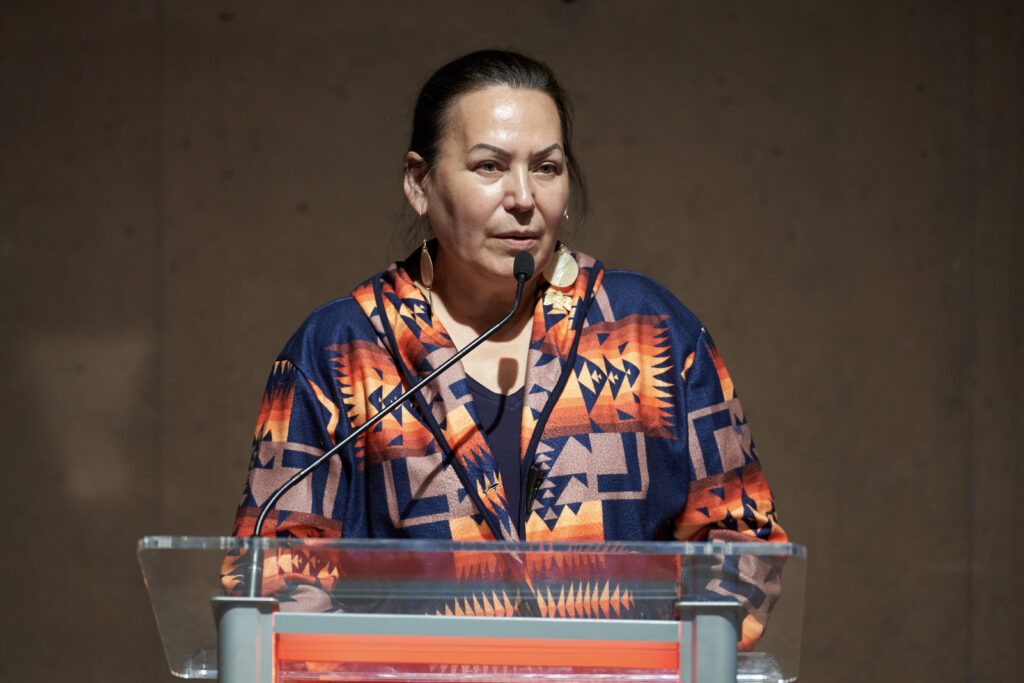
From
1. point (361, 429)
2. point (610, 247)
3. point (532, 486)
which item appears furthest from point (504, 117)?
point (610, 247)

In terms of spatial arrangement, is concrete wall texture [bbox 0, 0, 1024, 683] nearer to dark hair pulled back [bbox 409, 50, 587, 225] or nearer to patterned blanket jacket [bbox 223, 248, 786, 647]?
dark hair pulled back [bbox 409, 50, 587, 225]

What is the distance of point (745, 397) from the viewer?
289 centimetres

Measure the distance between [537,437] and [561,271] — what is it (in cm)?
28

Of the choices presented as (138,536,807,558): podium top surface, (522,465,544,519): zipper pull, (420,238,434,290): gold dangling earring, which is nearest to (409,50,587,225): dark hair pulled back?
(420,238,434,290): gold dangling earring

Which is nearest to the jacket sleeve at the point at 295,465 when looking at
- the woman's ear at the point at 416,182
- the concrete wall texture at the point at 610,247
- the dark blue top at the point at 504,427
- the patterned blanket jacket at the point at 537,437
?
the patterned blanket jacket at the point at 537,437

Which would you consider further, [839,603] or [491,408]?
[839,603]

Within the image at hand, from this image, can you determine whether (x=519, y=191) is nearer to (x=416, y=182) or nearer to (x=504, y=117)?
(x=504, y=117)

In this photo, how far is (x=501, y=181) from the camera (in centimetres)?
156

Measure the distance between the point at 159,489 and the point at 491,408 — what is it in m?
1.72

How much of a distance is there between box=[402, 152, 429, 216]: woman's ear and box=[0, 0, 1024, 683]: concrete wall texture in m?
1.05

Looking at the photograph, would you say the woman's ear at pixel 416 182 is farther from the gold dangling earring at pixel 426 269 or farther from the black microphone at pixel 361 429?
the black microphone at pixel 361 429

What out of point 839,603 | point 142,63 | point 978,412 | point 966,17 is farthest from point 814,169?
point 142,63

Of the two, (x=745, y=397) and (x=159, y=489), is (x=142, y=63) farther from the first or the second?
(x=745, y=397)

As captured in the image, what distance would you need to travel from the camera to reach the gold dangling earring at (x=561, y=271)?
65.2 inches
